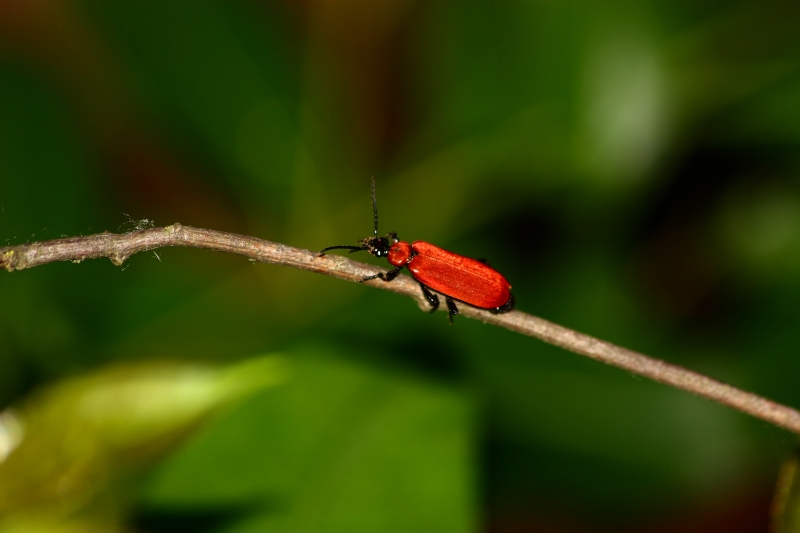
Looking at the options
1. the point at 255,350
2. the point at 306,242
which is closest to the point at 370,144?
the point at 306,242

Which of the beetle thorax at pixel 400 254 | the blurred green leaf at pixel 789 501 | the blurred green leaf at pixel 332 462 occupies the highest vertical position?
the beetle thorax at pixel 400 254

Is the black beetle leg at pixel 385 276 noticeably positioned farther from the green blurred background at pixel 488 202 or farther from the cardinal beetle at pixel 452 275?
the green blurred background at pixel 488 202

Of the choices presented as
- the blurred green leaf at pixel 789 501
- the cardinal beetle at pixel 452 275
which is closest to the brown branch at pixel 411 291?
the blurred green leaf at pixel 789 501

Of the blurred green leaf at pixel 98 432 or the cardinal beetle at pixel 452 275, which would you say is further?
the cardinal beetle at pixel 452 275

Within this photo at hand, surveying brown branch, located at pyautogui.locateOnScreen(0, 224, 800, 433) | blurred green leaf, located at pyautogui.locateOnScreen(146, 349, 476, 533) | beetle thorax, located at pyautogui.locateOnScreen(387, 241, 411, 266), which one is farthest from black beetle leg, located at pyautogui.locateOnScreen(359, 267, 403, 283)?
beetle thorax, located at pyautogui.locateOnScreen(387, 241, 411, 266)

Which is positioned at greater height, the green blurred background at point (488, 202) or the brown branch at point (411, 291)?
the green blurred background at point (488, 202)

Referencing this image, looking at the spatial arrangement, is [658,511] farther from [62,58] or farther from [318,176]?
[62,58]

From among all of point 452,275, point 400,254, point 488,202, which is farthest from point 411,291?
point 488,202
